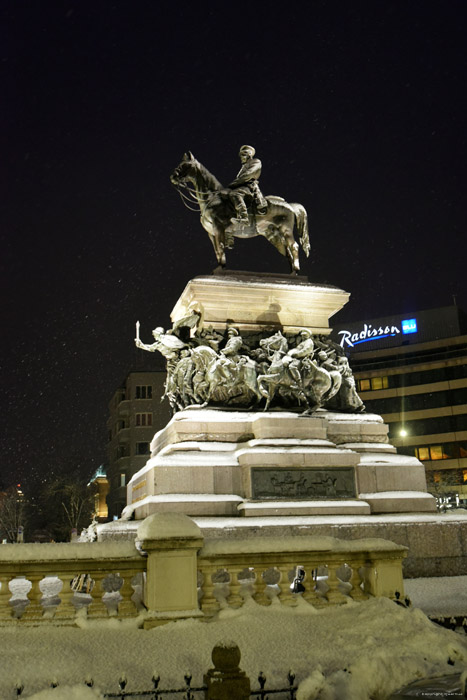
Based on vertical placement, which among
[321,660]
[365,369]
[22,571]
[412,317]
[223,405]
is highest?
[412,317]

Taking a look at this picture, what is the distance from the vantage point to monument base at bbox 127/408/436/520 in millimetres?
14578

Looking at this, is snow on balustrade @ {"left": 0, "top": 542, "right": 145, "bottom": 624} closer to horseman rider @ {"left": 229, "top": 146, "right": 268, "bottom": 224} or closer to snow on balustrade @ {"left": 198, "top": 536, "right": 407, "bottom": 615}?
snow on balustrade @ {"left": 198, "top": 536, "right": 407, "bottom": 615}

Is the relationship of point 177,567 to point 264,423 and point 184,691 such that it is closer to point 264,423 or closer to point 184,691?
point 184,691

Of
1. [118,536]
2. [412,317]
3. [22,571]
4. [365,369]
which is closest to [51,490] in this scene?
[365,369]

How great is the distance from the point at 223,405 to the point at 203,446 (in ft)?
5.33

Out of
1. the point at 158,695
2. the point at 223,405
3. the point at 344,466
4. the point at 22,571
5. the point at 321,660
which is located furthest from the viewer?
the point at 223,405

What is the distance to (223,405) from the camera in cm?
1695

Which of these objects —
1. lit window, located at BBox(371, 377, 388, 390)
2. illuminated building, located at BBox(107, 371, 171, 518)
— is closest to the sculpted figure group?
illuminated building, located at BBox(107, 371, 171, 518)

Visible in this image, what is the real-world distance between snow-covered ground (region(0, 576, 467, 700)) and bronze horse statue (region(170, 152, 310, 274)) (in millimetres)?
13043

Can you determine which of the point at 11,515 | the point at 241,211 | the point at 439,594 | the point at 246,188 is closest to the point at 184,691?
the point at 439,594

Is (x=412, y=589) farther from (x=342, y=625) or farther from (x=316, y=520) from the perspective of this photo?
(x=342, y=625)

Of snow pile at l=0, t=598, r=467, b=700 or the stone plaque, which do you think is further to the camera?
the stone plaque

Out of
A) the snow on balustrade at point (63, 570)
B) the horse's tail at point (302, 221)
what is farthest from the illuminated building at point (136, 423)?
the snow on balustrade at point (63, 570)

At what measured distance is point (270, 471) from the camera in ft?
49.2
